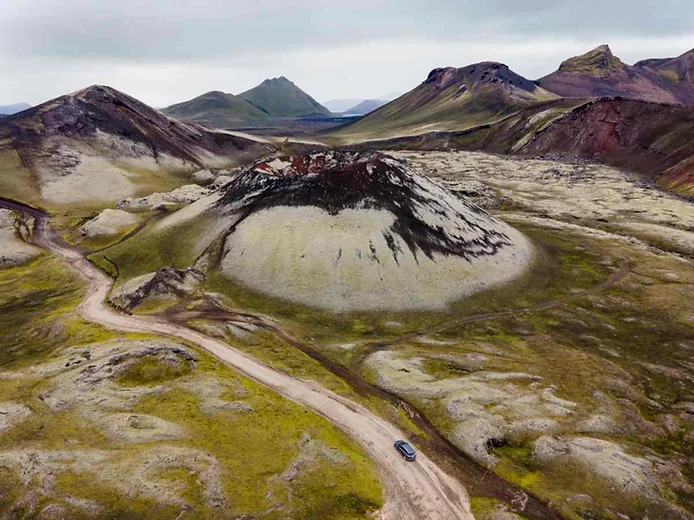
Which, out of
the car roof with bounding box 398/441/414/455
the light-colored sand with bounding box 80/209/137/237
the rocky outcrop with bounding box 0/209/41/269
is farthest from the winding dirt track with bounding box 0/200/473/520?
the light-colored sand with bounding box 80/209/137/237

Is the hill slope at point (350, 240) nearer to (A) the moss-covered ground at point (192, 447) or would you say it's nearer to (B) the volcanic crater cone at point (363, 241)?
(B) the volcanic crater cone at point (363, 241)

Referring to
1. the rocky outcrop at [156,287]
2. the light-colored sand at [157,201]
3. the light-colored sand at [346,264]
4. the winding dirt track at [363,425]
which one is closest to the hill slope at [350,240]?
the light-colored sand at [346,264]

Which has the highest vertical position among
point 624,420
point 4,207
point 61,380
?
point 4,207

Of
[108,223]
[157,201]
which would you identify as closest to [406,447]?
[108,223]

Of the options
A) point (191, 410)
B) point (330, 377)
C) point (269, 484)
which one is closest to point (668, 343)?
point (330, 377)

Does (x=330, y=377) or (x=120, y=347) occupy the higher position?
(x=120, y=347)

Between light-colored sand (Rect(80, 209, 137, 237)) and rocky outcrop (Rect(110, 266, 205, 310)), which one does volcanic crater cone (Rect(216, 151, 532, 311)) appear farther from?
light-colored sand (Rect(80, 209, 137, 237))

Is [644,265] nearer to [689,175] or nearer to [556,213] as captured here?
[556,213]
